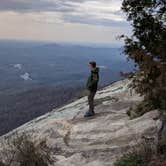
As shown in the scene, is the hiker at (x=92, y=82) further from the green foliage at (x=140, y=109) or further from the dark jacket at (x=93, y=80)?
the green foliage at (x=140, y=109)

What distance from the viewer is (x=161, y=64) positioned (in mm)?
12773

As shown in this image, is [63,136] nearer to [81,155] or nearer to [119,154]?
[81,155]

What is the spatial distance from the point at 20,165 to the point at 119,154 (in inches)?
124

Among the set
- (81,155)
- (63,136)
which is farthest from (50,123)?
(81,155)

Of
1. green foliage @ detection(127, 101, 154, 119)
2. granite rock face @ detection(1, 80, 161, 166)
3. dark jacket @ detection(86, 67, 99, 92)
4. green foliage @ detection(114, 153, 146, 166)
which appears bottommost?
granite rock face @ detection(1, 80, 161, 166)

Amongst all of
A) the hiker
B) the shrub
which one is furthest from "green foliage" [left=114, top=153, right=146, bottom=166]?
the hiker

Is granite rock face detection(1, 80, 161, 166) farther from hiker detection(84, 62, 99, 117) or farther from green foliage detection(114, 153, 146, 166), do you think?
green foliage detection(114, 153, 146, 166)

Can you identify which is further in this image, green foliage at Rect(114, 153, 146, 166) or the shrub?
the shrub

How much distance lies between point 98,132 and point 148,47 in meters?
4.12

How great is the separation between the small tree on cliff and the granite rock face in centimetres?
111

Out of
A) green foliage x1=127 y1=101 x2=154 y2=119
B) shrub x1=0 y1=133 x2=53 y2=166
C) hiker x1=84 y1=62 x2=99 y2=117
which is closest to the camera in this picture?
shrub x1=0 y1=133 x2=53 y2=166

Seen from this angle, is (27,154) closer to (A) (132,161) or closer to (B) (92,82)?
(A) (132,161)

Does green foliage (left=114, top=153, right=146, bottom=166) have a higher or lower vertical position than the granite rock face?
higher

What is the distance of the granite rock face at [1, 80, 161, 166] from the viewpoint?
1455 cm
